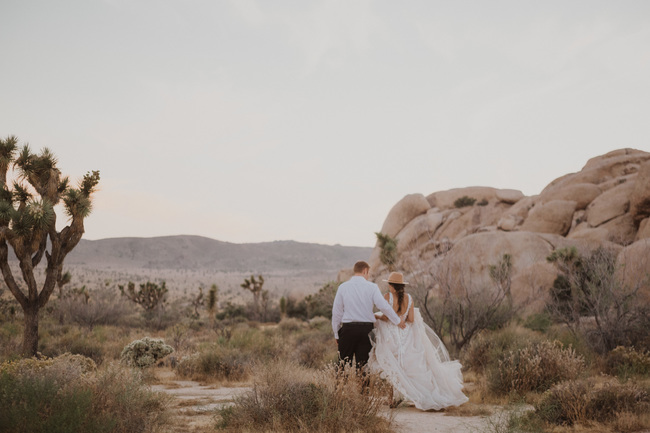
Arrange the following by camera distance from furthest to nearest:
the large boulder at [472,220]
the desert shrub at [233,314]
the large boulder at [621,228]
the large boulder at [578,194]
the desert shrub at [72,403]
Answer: the large boulder at [472,220] < the large boulder at [578,194] < the desert shrub at [233,314] < the large boulder at [621,228] < the desert shrub at [72,403]

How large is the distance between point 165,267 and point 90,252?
17644 mm

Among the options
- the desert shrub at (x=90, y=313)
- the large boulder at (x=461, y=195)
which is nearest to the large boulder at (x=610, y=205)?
the large boulder at (x=461, y=195)

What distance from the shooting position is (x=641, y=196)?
91.9 feet

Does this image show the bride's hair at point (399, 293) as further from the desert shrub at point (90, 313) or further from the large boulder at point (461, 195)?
the large boulder at point (461, 195)

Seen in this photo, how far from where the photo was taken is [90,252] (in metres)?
108

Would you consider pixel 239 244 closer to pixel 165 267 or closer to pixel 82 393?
pixel 165 267

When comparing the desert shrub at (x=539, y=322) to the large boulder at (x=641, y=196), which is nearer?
the desert shrub at (x=539, y=322)

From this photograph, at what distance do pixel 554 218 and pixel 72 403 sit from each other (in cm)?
3499

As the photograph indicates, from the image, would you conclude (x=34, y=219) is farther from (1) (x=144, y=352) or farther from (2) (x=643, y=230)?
(2) (x=643, y=230)

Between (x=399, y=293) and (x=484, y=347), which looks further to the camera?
(x=484, y=347)

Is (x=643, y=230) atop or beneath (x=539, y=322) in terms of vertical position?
atop

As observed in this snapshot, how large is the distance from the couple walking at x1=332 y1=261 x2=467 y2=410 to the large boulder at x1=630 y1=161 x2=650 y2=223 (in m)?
25.4

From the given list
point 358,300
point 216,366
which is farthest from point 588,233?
point 358,300

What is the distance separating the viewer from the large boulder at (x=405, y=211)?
1799 inches
